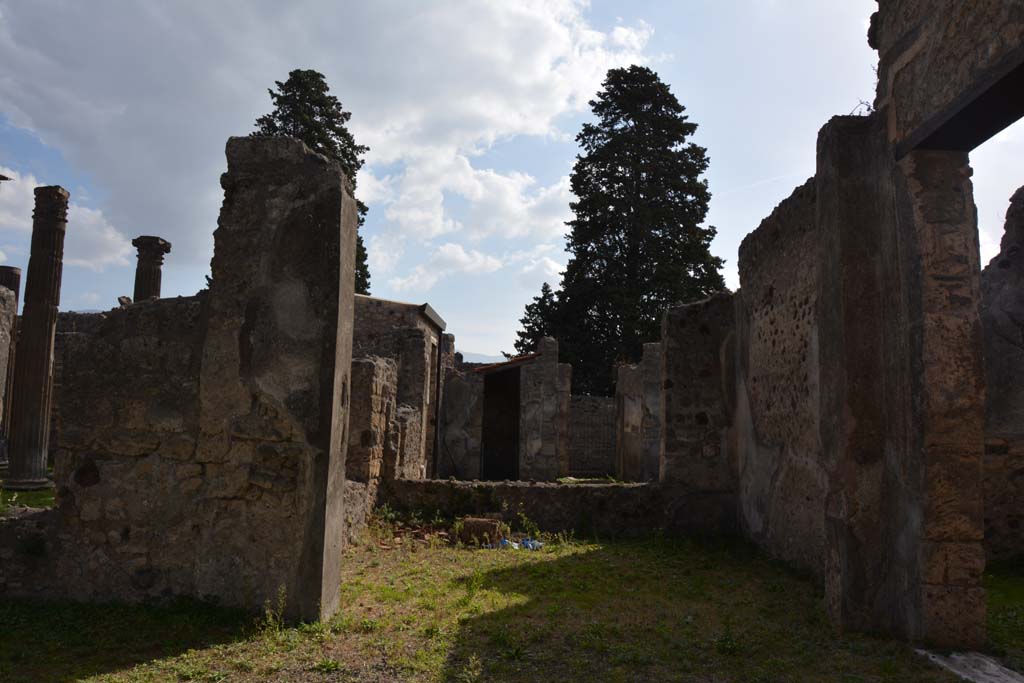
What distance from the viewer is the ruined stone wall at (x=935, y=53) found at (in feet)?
11.4

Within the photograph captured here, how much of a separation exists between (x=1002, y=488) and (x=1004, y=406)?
3.13 m

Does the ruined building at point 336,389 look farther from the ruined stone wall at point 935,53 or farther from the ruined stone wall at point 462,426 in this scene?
the ruined stone wall at point 462,426

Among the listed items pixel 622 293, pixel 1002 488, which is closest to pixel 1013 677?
pixel 1002 488

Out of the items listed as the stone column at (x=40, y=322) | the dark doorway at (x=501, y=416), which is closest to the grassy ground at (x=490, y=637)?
the stone column at (x=40, y=322)

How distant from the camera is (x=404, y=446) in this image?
10.5 m

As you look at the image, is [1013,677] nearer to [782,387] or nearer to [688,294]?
[782,387]

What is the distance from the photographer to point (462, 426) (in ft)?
60.5

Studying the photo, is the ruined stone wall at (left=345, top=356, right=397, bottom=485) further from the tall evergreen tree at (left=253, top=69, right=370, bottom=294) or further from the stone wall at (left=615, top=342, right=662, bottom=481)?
the tall evergreen tree at (left=253, top=69, right=370, bottom=294)

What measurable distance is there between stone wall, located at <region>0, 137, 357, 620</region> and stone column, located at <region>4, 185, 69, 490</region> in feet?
28.2

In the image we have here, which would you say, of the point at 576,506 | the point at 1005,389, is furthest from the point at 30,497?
the point at 1005,389

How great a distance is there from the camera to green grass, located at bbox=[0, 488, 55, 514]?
8820 millimetres

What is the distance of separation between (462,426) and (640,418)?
4.70 meters

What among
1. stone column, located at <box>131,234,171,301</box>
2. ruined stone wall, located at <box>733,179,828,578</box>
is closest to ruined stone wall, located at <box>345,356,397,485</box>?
ruined stone wall, located at <box>733,179,828,578</box>

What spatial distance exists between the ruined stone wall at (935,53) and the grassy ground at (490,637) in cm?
309
